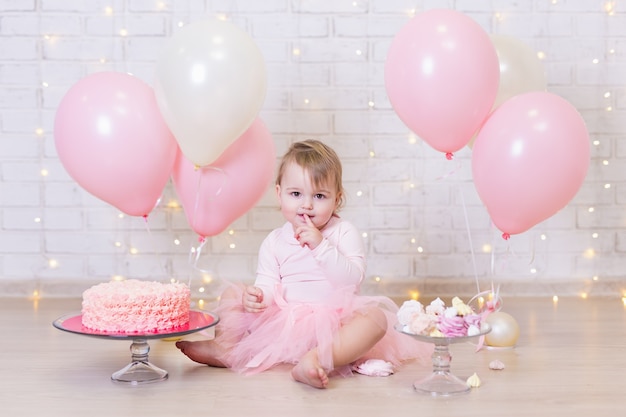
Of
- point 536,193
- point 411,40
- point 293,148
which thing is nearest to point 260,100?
point 293,148

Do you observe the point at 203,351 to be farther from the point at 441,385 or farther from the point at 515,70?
the point at 515,70

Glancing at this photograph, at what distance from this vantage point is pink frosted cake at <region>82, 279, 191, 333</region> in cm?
194

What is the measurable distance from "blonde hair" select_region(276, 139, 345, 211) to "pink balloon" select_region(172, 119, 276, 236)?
0.46 feet

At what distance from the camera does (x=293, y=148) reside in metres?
2.33

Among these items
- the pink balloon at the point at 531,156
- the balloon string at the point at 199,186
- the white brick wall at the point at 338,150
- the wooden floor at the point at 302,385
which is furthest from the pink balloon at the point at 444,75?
the white brick wall at the point at 338,150

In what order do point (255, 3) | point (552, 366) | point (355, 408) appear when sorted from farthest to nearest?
point (255, 3) < point (552, 366) < point (355, 408)

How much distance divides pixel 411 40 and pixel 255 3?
3.52 ft

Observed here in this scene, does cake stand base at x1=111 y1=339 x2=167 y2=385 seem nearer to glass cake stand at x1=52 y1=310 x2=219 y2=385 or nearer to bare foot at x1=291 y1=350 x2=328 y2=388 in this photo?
glass cake stand at x1=52 y1=310 x2=219 y2=385

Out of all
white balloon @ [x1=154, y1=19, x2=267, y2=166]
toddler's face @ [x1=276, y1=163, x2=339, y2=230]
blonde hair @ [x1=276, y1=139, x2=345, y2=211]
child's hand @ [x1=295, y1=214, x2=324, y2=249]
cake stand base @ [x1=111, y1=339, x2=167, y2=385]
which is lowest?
cake stand base @ [x1=111, y1=339, x2=167, y2=385]

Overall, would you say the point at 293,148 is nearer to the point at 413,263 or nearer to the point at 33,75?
the point at 413,263

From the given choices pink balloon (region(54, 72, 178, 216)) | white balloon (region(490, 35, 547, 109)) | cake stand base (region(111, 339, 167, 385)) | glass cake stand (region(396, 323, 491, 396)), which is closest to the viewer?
glass cake stand (region(396, 323, 491, 396))

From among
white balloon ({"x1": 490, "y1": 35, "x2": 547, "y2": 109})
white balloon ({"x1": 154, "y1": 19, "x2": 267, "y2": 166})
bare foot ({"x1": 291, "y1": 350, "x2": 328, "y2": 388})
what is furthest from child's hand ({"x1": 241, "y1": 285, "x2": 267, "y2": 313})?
white balloon ({"x1": 490, "y1": 35, "x2": 547, "y2": 109})

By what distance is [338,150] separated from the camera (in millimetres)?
3184

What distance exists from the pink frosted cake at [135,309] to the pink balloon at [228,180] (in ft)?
1.50
